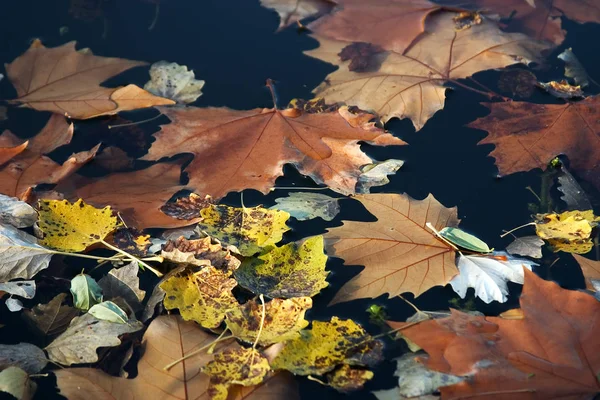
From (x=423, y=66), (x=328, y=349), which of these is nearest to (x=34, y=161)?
(x=328, y=349)

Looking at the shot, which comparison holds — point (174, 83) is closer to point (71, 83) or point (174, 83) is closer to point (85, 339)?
point (71, 83)

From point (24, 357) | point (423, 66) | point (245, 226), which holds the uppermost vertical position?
point (423, 66)

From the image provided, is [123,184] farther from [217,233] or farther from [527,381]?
[527,381]

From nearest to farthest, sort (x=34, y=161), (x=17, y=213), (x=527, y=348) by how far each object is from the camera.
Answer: (x=527, y=348) → (x=17, y=213) → (x=34, y=161)

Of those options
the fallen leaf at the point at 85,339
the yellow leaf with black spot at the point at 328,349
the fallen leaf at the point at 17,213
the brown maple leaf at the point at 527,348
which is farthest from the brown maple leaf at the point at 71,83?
the brown maple leaf at the point at 527,348

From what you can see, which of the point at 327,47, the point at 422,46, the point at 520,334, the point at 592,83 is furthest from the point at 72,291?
the point at 592,83

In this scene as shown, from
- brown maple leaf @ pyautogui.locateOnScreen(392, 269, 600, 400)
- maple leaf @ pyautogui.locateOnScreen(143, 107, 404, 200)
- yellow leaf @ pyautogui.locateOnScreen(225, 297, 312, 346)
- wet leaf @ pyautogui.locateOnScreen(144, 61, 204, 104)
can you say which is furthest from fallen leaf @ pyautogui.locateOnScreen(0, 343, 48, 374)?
wet leaf @ pyautogui.locateOnScreen(144, 61, 204, 104)

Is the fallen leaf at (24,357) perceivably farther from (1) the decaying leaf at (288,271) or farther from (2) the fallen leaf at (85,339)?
(1) the decaying leaf at (288,271)
